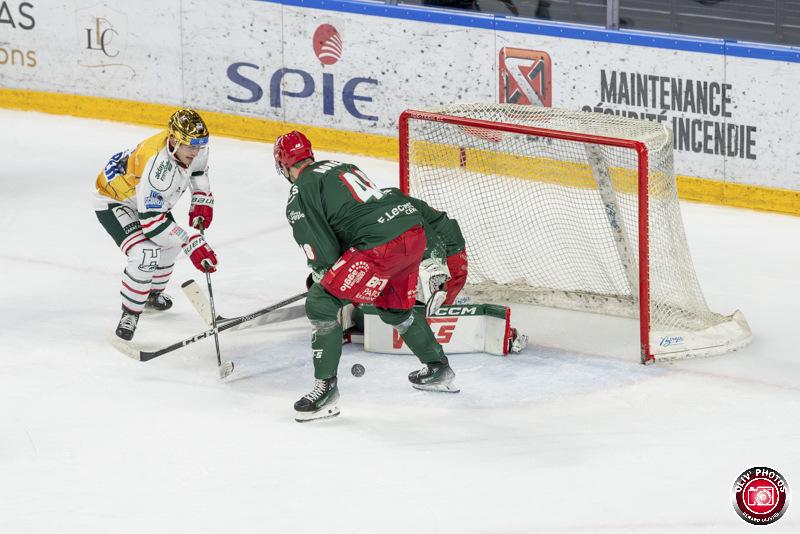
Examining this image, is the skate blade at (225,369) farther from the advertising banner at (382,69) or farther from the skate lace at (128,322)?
the advertising banner at (382,69)

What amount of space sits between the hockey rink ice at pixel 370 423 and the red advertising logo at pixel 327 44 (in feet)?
7.05

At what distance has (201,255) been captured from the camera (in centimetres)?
657

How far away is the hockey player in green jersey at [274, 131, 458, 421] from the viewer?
5961 mm

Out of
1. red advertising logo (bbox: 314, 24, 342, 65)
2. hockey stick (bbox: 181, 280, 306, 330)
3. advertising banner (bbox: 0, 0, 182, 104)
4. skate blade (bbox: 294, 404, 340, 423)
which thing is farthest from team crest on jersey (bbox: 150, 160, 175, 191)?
advertising banner (bbox: 0, 0, 182, 104)

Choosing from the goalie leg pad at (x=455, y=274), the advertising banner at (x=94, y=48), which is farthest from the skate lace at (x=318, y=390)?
the advertising banner at (x=94, y=48)

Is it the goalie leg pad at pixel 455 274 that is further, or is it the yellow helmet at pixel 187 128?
the goalie leg pad at pixel 455 274

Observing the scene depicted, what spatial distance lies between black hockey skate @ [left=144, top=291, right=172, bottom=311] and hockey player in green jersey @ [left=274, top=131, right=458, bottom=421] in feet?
5.31

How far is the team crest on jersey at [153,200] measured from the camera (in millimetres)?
6641

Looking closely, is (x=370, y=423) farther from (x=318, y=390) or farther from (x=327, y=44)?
(x=327, y=44)

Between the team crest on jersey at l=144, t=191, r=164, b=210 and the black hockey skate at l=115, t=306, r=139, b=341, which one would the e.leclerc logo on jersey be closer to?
the black hockey skate at l=115, t=306, r=139, b=341

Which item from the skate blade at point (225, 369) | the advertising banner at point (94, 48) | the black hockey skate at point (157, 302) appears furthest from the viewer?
the advertising banner at point (94, 48)

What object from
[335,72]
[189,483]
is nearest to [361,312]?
[189,483]

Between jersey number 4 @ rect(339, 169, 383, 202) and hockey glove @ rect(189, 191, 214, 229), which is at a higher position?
jersey number 4 @ rect(339, 169, 383, 202)
